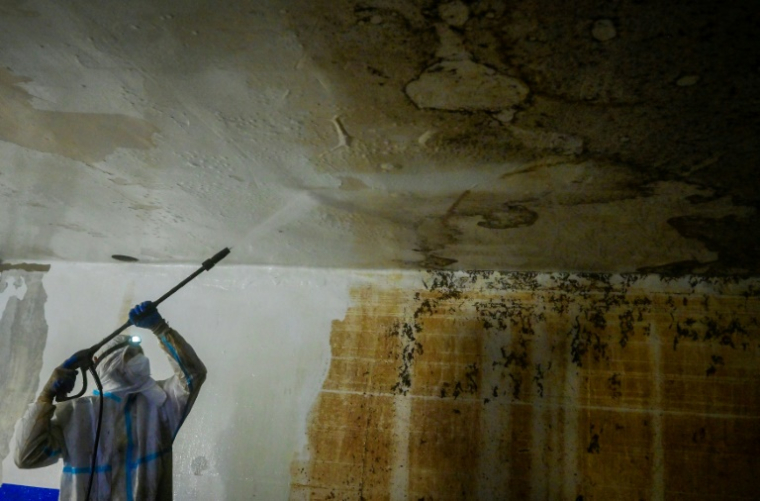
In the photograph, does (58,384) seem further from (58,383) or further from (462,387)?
(462,387)

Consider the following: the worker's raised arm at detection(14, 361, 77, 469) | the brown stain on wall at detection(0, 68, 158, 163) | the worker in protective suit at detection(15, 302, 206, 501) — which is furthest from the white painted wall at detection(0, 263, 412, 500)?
the brown stain on wall at detection(0, 68, 158, 163)

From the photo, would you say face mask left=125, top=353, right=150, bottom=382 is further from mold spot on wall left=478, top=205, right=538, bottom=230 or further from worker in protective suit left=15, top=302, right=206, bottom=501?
mold spot on wall left=478, top=205, right=538, bottom=230

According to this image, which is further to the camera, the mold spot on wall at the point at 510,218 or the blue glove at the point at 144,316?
the blue glove at the point at 144,316

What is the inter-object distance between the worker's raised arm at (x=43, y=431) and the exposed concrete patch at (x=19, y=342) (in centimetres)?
125

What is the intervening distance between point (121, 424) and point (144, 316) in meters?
0.57

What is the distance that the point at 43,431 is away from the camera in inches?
86.0

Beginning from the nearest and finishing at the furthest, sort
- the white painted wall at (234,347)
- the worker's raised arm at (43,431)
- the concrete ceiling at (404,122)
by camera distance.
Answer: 1. the concrete ceiling at (404,122)
2. the worker's raised arm at (43,431)
3. the white painted wall at (234,347)

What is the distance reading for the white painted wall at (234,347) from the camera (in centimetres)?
278

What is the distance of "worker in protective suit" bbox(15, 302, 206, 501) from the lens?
221 centimetres

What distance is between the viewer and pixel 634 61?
1.14 m

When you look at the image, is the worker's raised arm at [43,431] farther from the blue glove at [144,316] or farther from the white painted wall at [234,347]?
the white painted wall at [234,347]

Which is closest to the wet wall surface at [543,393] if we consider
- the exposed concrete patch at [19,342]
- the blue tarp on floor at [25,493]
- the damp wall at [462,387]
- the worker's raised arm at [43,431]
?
the damp wall at [462,387]

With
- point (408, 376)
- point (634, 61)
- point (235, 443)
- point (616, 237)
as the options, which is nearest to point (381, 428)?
A: point (408, 376)

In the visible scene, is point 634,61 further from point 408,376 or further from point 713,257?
point 408,376
